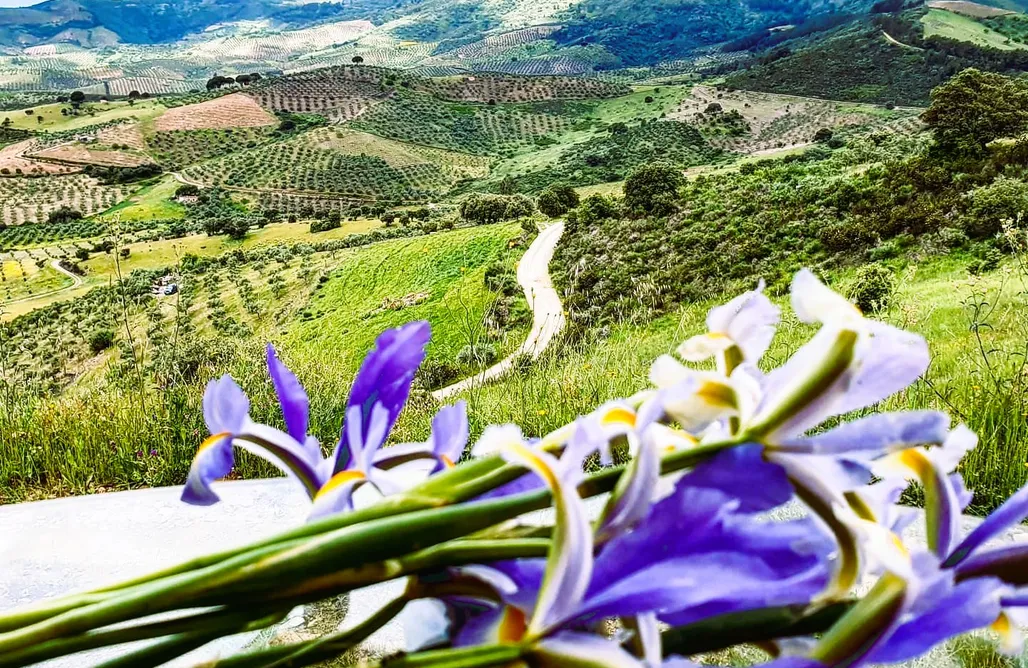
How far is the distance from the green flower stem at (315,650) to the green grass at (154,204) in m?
60.6

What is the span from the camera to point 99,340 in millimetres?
22578

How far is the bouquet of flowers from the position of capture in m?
0.26

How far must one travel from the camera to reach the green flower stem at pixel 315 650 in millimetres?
287

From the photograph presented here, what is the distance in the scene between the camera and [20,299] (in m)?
35.6

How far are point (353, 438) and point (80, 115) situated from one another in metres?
92.2

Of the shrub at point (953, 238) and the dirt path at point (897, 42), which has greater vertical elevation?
the dirt path at point (897, 42)

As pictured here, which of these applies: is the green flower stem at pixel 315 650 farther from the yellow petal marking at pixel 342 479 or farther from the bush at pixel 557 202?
the bush at pixel 557 202

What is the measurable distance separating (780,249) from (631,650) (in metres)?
23.1

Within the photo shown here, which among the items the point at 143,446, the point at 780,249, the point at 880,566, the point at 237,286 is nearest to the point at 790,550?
the point at 880,566

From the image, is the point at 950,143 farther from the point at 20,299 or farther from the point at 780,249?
the point at 20,299

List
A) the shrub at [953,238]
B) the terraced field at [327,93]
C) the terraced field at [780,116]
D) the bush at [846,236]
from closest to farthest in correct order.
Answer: the shrub at [953,238]
the bush at [846,236]
the terraced field at [780,116]
the terraced field at [327,93]

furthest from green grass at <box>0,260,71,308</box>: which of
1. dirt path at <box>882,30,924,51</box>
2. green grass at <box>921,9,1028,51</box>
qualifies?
green grass at <box>921,9,1028,51</box>

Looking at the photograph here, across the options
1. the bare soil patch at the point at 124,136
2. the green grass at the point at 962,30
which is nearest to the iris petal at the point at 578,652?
the bare soil patch at the point at 124,136

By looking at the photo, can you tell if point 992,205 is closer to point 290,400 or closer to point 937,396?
point 937,396
